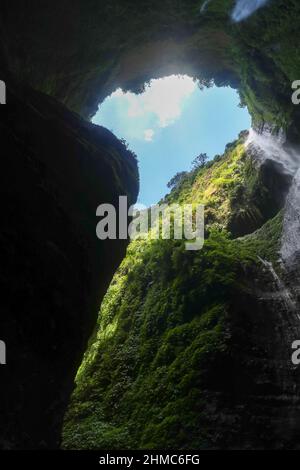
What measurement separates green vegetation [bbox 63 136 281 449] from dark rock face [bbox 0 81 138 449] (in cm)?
255

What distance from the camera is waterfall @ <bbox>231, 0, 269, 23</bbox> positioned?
1331cm

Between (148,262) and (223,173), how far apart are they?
1162 centimetres

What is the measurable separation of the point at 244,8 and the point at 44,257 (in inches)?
469

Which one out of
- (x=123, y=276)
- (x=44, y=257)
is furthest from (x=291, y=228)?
(x=44, y=257)

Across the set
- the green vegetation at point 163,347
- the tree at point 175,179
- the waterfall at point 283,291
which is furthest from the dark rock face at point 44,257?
the tree at point 175,179

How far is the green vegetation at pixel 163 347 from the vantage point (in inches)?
389

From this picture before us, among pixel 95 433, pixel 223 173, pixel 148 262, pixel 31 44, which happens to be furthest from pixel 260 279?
pixel 223 173

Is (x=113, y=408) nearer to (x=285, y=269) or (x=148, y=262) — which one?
(x=148, y=262)

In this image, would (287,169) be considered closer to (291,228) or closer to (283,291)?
(291,228)

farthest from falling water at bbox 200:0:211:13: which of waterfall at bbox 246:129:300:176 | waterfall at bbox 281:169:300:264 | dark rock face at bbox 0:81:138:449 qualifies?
waterfall at bbox 281:169:300:264

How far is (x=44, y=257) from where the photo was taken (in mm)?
7840

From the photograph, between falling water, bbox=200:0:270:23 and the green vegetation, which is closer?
the green vegetation

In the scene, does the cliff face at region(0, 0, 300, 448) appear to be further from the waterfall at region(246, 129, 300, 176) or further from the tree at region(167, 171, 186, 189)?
the tree at region(167, 171, 186, 189)
